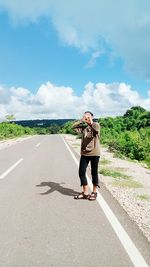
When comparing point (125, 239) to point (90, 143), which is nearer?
point (125, 239)

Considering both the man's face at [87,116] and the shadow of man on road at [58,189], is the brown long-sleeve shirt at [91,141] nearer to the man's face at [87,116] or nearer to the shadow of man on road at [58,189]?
the man's face at [87,116]

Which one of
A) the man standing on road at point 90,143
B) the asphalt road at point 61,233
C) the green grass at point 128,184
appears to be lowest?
the green grass at point 128,184

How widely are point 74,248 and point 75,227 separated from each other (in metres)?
1.00

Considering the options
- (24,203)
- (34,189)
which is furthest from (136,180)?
(24,203)

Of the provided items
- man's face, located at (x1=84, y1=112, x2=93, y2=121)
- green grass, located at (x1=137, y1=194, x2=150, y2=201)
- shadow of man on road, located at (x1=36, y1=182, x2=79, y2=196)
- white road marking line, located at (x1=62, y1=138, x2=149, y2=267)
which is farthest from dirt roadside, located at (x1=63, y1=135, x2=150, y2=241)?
man's face, located at (x1=84, y1=112, x2=93, y2=121)

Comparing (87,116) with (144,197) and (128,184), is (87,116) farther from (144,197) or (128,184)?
(128,184)

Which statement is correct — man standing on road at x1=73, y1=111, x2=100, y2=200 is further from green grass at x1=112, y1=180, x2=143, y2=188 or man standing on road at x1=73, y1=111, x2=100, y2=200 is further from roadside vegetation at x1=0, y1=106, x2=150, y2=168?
green grass at x1=112, y1=180, x2=143, y2=188

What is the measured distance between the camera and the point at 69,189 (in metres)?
9.29

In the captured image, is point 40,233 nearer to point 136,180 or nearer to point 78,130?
point 78,130

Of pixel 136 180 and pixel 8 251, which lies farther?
pixel 136 180

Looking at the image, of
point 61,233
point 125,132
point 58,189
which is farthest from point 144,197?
point 125,132

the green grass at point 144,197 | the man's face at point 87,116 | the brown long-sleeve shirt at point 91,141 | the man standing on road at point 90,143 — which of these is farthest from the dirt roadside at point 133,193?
the man's face at point 87,116

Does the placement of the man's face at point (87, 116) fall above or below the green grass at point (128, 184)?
above

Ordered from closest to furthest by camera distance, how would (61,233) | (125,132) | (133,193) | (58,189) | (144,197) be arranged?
1. (61,233)
2. (144,197)
3. (133,193)
4. (58,189)
5. (125,132)
